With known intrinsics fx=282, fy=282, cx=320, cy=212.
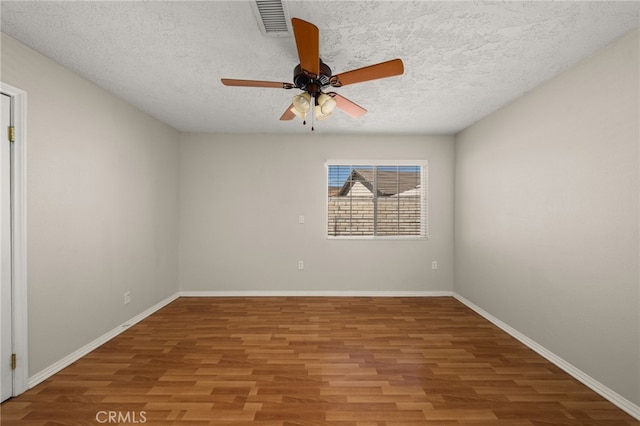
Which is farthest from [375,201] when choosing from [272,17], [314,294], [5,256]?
[5,256]

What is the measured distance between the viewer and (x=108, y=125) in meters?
2.86

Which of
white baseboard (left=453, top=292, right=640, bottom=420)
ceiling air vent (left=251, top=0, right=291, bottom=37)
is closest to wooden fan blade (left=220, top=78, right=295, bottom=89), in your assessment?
ceiling air vent (left=251, top=0, right=291, bottom=37)

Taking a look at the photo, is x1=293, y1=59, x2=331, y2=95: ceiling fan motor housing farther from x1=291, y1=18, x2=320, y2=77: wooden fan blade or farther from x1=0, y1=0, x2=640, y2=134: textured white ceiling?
x1=0, y1=0, x2=640, y2=134: textured white ceiling

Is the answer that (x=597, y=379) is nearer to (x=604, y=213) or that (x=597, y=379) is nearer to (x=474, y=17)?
(x=604, y=213)

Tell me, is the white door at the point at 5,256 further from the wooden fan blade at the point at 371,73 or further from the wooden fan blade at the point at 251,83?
the wooden fan blade at the point at 371,73

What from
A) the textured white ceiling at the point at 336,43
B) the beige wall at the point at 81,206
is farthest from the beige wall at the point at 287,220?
the textured white ceiling at the point at 336,43

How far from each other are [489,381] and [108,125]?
412 centimetres

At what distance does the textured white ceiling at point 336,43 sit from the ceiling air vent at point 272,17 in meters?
0.06

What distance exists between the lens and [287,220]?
4.32 meters

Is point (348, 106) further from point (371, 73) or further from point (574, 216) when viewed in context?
point (574, 216)

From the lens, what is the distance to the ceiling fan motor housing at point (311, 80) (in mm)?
1798

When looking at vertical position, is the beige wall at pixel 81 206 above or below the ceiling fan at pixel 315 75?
below

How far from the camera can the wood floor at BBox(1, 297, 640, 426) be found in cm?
178

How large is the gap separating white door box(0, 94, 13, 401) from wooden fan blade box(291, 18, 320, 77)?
2082mm
